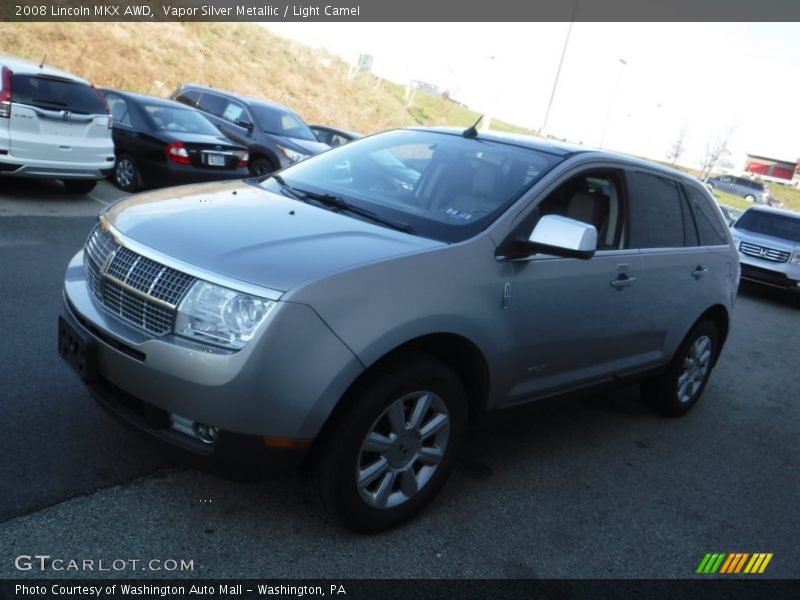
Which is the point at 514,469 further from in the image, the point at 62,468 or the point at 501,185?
the point at 62,468

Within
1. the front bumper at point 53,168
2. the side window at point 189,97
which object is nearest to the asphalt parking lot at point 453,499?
the front bumper at point 53,168

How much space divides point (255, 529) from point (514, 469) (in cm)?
158

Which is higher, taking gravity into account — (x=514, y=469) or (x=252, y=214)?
(x=252, y=214)

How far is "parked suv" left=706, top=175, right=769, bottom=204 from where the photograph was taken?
3897cm

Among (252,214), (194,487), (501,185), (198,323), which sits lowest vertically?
(194,487)

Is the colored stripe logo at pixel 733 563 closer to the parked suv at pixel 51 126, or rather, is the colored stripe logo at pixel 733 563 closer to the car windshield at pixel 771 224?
the parked suv at pixel 51 126

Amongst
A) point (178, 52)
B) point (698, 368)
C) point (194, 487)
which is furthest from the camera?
point (178, 52)

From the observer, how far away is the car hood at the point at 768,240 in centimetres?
1257

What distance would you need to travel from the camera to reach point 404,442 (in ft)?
9.90

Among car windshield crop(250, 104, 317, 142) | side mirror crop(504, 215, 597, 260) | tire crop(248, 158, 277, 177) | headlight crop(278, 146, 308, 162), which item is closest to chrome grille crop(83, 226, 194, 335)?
side mirror crop(504, 215, 597, 260)

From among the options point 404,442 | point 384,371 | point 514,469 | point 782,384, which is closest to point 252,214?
point 384,371

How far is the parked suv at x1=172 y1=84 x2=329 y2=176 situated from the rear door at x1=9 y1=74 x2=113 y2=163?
3710 mm

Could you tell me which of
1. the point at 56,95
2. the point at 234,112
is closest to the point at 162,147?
the point at 56,95

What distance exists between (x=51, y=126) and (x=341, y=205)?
6.44m
